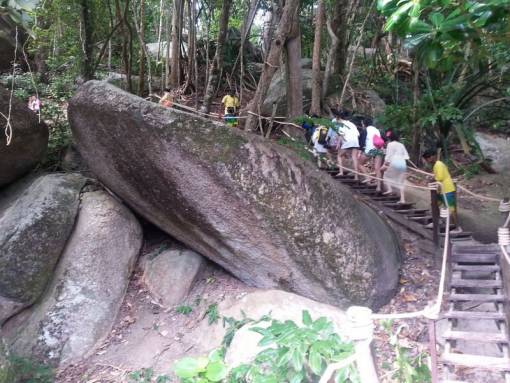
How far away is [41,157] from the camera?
642 cm

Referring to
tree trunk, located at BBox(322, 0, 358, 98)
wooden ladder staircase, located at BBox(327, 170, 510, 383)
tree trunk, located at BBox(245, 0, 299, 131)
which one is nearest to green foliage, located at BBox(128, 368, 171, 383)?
wooden ladder staircase, located at BBox(327, 170, 510, 383)

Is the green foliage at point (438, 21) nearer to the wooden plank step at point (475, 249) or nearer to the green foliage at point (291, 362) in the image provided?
the green foliage at point (291, 362)

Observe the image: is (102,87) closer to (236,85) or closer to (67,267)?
(67,267)

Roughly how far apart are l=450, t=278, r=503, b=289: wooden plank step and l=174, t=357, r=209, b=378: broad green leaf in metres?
3.68

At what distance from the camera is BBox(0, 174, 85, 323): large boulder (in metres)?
4.69

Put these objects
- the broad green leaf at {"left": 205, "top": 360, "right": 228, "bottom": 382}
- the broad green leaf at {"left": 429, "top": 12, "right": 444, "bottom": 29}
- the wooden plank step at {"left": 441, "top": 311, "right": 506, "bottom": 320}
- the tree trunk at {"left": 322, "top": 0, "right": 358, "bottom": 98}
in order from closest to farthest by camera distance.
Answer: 1. the broad green leaf at {"left": 205, "top": 360, "right": 228, "bottom": 382}
2. the broad green leaf at {"left": 429, "top": 12, "right": 444, "bottom": 29}
3. the wooden plank step at {"left": 441, "top": 311, "right": 506, "bottom": 320}
4. the tree trunk at {"left": 322, "top": 0, "right": 358, "bottom": 98}

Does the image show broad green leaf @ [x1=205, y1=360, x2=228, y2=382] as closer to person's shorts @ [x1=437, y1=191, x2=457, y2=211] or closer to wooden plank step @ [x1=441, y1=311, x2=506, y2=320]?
wooden plank step @ [x1=441, y1=311, x2=506, y2=320]

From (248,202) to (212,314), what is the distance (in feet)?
4.08

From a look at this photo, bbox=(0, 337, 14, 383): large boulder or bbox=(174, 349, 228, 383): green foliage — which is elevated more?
bbox=(174, 349, 228, 383): green foliage

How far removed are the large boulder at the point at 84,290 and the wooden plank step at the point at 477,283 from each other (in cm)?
354

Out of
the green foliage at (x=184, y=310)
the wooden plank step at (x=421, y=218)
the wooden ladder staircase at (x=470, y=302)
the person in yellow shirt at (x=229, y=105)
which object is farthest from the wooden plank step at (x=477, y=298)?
the person in yellow shirt at (x=229, y=105)

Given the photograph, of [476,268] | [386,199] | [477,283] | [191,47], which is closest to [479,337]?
[477,283]

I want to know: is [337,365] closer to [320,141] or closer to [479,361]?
[479,361]

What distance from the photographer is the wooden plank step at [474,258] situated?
4957 mm
